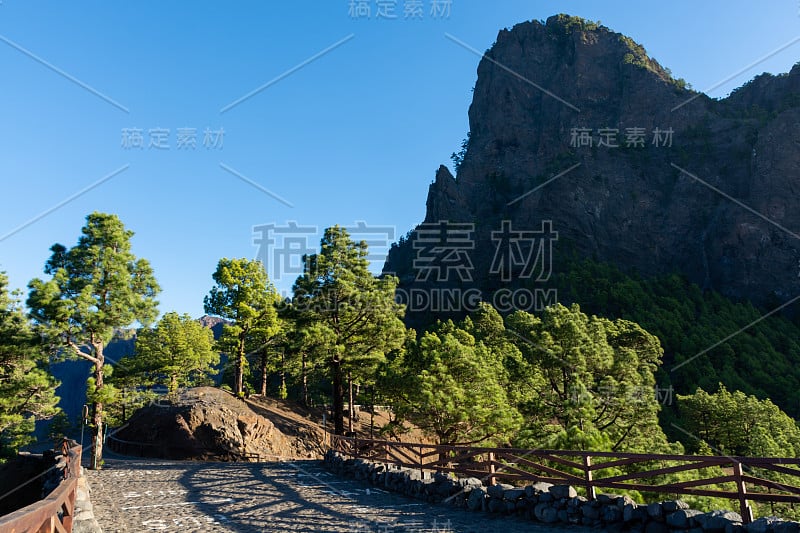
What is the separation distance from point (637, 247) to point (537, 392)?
79164 millimetres

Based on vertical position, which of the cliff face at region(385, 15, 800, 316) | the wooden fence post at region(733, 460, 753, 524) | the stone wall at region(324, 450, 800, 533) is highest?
the cliff face at region(385, 15, 800, 316)

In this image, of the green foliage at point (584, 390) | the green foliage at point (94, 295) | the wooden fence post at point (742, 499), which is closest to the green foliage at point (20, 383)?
the green foliage at point (94, 295)

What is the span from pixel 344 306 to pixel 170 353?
22240 mm

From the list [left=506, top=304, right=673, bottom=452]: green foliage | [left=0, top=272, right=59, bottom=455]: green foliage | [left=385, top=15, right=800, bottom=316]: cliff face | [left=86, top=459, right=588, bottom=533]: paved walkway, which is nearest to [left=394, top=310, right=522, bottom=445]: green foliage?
[left=506, top=304, right=673, bottom=452]: green foliage

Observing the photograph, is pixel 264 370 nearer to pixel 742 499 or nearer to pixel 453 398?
pixel 453 398

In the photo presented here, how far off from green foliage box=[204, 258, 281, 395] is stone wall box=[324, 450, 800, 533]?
2049cm

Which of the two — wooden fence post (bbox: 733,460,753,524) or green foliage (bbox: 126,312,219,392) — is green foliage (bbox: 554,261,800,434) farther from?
green foliage (bbox: 126,312,219,392)

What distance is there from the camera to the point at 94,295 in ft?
60.9

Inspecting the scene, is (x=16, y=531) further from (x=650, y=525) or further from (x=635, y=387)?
(x=635, y=387)

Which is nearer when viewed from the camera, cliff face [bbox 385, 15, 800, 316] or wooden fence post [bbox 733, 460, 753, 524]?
wooden fence post [bbox 733, 460, 753, 524]

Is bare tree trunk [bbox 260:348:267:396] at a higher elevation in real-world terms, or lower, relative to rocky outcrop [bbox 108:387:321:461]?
higher

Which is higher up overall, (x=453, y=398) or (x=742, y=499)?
(x=453, y=398)

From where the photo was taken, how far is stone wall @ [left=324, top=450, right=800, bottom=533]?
766cm

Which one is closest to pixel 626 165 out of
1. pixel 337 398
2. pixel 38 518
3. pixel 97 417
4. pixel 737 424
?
pixel 737 424
